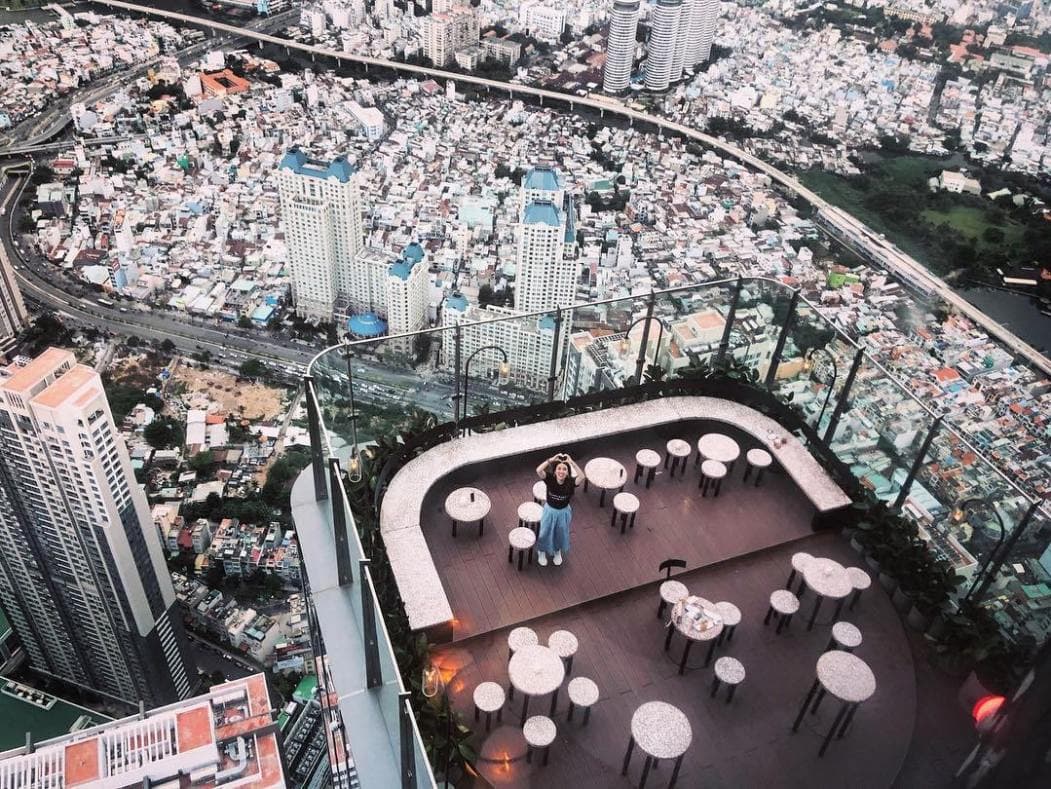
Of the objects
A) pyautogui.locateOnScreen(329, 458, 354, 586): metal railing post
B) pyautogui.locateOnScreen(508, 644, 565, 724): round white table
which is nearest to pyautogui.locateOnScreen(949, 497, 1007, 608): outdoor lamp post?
pyautogui.locateOnScreen(508, 644, 565, 724): round white table

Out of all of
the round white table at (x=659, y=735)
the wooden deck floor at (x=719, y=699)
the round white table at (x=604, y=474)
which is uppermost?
the round white table at (x=604, y=474)

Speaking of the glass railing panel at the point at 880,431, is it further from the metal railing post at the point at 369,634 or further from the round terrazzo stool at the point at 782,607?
the metal railing post at the point at 369,634

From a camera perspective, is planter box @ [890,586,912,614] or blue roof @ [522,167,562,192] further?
blue roof @ [522,167,562,192]

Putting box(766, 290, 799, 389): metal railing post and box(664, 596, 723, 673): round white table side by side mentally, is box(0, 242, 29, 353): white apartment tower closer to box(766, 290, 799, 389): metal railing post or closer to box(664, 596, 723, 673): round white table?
box(766, 290, 799, 389): metal railing post

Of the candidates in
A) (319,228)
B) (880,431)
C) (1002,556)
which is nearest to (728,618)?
(1002,556)

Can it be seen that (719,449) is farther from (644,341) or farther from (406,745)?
(406,745)

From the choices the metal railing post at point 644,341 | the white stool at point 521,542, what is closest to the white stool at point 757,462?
the metal railing post at point 644,341
